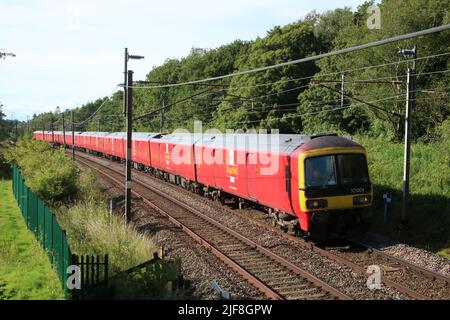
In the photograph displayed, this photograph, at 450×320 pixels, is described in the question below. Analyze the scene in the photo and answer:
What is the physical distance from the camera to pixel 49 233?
13.3 m

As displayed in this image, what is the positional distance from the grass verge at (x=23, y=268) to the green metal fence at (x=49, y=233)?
0.68 ft

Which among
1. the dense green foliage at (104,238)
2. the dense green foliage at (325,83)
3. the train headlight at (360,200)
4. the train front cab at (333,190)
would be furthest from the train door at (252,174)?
the dense green foliage at (104,238)

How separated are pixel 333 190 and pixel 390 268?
98.0 inches

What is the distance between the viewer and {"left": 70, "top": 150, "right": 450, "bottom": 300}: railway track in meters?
10.5

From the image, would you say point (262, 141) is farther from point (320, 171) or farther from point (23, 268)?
point (23, 268)

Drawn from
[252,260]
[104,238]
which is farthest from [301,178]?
[104,238]

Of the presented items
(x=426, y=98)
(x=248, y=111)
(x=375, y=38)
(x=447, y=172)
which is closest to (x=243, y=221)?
(x=447, y=172)

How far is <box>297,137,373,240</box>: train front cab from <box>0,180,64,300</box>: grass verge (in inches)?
251

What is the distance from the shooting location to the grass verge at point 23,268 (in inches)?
417

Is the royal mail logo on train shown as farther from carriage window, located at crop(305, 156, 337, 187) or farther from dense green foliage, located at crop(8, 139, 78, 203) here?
dense green foliage, located at crop(8, 139, 78, 203)

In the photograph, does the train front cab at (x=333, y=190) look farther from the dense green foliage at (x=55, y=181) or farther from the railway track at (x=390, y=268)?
the dense green foliage at (x=55, y=181)

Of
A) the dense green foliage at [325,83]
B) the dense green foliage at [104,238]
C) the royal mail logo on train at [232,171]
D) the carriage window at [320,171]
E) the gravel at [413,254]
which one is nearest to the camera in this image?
the dense green foliage at [104,238]
